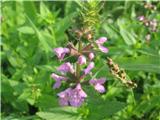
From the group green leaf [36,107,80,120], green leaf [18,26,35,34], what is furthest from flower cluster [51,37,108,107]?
green leaf [18,26,35,34]

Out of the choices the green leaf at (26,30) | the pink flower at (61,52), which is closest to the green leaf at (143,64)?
the pink flower at (61,52)

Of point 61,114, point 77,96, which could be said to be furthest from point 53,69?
point 77,96

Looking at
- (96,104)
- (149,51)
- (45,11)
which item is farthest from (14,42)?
(96,104)

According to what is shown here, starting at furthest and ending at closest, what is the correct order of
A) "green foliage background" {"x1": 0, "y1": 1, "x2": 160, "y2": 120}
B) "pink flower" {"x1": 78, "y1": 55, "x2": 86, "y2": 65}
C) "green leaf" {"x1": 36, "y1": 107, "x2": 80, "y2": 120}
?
"green foliage background" {"x1": 0, "y1": 1, "x2": 160, "y2": 120}
"green leaf" {"x1": 36, "y1": 107, "x2": 80, "y2": 120}
"pink flower" {"x1": 78, "y1": 55, "x2": 86, "y2": 65}

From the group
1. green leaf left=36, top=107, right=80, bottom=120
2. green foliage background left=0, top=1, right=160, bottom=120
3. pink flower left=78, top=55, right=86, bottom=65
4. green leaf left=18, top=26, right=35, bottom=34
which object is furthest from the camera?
green leaf left=18, top=26, right=35, bottom=34

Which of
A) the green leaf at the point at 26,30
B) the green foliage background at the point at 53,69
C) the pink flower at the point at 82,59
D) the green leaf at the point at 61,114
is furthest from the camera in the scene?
the green leaf at the point at 26,30

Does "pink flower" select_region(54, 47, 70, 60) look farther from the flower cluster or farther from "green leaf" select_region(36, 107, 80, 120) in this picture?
"green leaf" select_region(36, 107, 80, 120)

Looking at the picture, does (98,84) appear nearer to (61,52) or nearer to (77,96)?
(77,96)

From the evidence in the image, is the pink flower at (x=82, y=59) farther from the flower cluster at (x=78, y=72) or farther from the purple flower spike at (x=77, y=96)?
the purple flower spike at (x=77, y=96)
